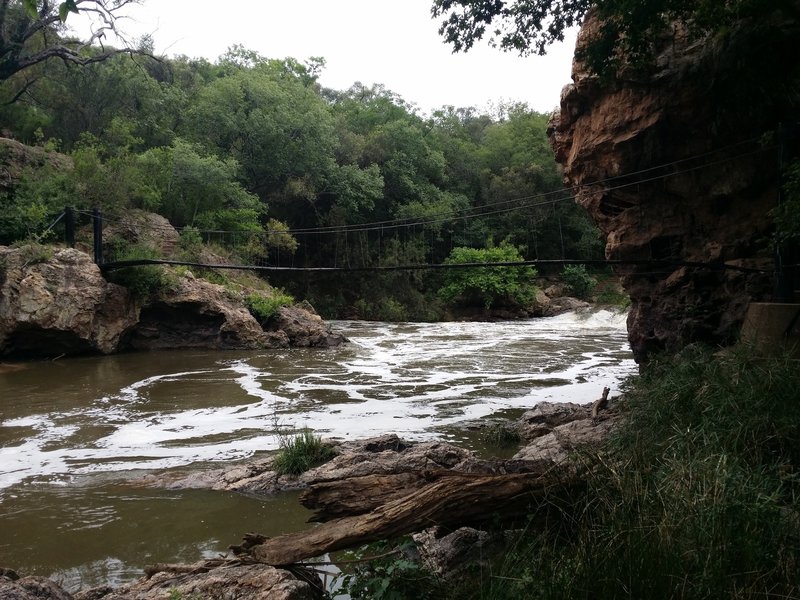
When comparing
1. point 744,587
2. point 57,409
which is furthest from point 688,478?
point 57,409

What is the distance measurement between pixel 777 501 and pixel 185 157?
20.2 metres

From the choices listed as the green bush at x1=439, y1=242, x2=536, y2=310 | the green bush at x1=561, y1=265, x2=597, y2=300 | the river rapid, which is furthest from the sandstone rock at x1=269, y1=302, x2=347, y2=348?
the green bush at x1=561, y1=265, x2=597, y2=300

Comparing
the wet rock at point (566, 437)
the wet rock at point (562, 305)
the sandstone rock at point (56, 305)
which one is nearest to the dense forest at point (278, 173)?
the sandstone rock at point (56, 305)

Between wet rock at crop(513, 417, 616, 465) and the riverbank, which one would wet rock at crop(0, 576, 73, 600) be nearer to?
the riverbank

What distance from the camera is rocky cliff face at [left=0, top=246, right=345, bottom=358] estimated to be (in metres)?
12.6

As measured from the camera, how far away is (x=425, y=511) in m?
2.75

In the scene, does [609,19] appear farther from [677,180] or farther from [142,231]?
[142,231]

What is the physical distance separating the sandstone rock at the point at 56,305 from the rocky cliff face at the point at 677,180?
33.2ft

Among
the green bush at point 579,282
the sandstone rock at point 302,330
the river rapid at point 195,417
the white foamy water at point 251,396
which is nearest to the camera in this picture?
the river rapid at point 195,417

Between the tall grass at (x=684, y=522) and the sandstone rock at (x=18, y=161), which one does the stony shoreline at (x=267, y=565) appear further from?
the sandstone rock at (x=18, y=161)

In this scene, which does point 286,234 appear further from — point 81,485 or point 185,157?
point 81,485

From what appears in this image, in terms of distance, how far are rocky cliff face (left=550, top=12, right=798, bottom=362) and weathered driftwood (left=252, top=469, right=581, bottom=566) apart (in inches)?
249

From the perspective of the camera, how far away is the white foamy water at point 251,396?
6.52m

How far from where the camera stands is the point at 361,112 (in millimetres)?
35406
